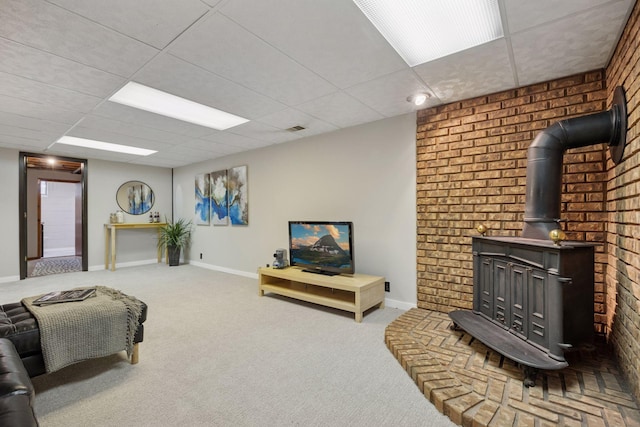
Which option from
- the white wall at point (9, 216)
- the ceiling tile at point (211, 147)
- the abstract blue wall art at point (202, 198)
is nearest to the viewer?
the ceiling tile at point (211, 147)

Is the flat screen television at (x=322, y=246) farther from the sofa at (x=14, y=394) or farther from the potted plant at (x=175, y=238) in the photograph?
the potted plant at (x=175, y=238)

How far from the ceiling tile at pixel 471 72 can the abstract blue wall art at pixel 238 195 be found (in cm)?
357

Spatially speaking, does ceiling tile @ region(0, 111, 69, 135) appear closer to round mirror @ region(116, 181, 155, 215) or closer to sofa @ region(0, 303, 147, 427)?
sofa @ region(0, 303, 147, 427)

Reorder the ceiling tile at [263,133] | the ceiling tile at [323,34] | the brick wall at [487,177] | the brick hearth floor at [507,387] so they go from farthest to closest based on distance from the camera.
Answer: the ceiling tile at [263,133], the brick wall at [487,177], the ceiling tile at [323,34], the brick hearth floor at [507,387]

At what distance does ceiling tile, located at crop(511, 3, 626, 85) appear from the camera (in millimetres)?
1726

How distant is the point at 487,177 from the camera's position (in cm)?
286

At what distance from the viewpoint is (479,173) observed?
9.53 ft

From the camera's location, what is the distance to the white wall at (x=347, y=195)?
11.2 feet

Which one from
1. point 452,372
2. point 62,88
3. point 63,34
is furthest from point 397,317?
point 62,88

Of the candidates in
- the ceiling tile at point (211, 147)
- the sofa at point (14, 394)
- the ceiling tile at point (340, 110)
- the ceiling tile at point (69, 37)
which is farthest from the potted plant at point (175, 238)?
the sofa at point (14, 394)

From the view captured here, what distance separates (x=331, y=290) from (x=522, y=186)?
7.70ft

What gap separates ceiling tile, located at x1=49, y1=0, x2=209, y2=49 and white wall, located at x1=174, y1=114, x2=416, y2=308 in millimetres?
2431

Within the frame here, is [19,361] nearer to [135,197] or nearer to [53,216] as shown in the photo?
[135,197]

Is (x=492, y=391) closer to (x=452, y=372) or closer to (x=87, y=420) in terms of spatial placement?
(x=452, y=372)
